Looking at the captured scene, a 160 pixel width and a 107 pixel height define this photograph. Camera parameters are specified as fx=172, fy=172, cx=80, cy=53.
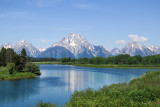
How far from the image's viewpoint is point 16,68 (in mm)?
104125

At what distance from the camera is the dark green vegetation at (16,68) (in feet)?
299

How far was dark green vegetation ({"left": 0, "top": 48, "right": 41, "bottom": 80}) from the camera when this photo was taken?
299 feet

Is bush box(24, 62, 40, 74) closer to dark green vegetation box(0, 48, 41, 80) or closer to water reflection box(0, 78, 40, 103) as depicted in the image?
dark green vegetation box(0, 48, 41, 80)

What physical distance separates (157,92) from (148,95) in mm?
3030

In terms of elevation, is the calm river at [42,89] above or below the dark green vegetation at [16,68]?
below

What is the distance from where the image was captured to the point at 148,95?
95.9 ft

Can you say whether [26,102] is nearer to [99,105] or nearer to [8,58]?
[99,105]

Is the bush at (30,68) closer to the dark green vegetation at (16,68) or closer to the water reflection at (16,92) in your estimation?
the dark green vegetation at (16,68)

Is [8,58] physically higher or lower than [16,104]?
higher

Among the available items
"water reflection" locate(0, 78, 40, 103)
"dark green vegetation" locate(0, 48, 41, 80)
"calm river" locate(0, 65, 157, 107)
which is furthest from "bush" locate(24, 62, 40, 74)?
"water reflection" locate(0, 78, 40, 103)

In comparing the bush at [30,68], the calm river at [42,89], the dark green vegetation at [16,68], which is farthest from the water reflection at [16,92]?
the bush at [30,68]

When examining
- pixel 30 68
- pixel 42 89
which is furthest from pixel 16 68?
pixel 42 89

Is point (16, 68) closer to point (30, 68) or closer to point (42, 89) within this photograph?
point (30, 68)

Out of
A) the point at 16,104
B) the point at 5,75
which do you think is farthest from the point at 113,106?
the point at 5,75
